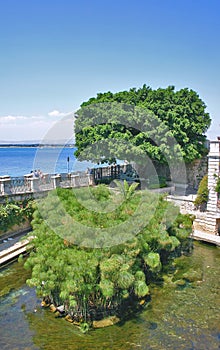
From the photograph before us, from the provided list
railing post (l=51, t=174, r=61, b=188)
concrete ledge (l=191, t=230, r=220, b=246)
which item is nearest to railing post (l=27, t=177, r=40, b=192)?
railing post (l=51, t=174, r=61, b=188)

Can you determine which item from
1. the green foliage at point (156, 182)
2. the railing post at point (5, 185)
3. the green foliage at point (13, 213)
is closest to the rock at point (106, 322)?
the green foliage at point (13, 213)

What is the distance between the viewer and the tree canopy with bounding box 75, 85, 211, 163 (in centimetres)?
2233

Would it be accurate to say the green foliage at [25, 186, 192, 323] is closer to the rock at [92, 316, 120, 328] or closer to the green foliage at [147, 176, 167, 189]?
the rock at [92, 316, 120, 328]

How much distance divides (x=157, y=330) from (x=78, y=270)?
10.7 ft

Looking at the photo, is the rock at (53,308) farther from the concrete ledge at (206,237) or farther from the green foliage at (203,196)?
the green foliage at (203,196)

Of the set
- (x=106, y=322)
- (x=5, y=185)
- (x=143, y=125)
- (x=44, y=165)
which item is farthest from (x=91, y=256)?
(x=44, y=165)

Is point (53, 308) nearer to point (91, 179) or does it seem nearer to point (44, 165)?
point (91, 179)

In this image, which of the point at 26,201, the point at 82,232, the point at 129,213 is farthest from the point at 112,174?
the point at 82,232

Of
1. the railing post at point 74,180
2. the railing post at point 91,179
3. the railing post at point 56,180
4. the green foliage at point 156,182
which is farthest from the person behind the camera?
the green foliage at point 156,182

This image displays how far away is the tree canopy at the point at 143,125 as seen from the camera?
879 inches

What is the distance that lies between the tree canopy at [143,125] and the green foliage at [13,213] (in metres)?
7.00

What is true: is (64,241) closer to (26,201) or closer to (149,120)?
(26,201)

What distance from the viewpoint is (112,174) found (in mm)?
27328

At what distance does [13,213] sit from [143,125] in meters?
10.8
